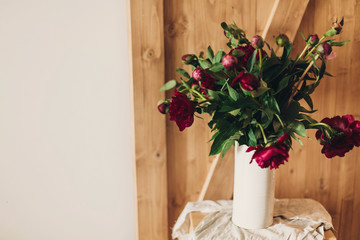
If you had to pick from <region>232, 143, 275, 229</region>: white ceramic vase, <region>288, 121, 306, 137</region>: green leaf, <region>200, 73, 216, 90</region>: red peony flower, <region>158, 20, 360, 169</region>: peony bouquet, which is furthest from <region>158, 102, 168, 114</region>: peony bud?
<region>288, 121, 306, 137</region>: green leaf

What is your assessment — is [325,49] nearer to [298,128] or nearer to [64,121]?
[298,128]

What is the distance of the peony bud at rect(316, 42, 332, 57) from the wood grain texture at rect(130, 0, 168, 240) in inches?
23.0

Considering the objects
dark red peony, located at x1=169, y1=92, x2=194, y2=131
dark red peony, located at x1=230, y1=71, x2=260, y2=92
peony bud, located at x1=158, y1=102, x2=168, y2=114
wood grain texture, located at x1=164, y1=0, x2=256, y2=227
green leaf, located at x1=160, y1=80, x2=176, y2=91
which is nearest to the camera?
dark red peony, located at x1=230, y1=71, x2=260, y2=92

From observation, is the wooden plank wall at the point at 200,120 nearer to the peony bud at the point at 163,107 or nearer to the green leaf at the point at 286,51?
the peony bud at the point at 163,107

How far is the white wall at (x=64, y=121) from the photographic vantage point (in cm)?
125

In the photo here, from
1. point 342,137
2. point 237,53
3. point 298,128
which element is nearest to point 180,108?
point 237,53

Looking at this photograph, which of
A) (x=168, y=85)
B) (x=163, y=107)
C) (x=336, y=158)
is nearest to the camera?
(x=163, y=107)

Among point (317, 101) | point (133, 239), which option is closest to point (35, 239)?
point (133, 239)

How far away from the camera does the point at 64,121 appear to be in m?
1.31

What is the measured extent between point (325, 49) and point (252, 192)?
48 centimetres

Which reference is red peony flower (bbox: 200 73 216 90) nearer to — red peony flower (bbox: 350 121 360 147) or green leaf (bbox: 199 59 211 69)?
green leaf (bbox: 199 59 211 69)

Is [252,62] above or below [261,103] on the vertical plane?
above

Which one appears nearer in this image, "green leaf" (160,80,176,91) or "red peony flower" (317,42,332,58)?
"red peony flower" (317,42,332,58)

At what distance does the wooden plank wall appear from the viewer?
1.28 m
